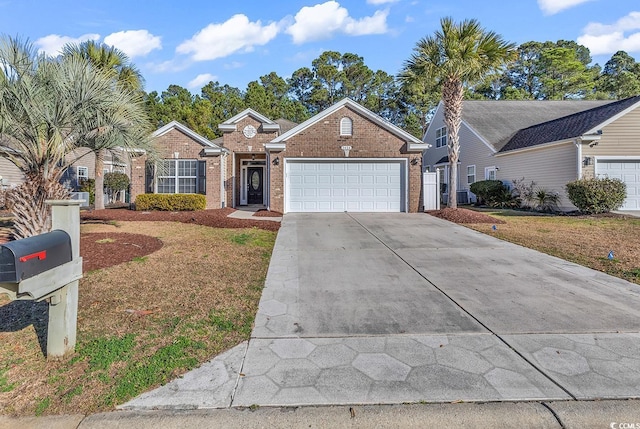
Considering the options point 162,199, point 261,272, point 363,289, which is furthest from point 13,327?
point 162,199

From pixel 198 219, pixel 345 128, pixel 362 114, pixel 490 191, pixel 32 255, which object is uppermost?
pixel 362 114

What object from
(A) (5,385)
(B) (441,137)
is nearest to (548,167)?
(B) (441,137)

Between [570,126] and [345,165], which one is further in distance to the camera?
[570,126]

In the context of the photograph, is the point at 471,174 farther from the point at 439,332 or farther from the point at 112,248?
the point at 112,248

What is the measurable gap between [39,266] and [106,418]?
3.85 feet

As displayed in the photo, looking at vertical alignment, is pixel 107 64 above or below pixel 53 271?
above

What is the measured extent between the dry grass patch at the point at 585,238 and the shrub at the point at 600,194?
0.67 m

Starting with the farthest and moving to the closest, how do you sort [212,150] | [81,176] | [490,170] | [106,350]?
1. [81,176]
2. [490,170]
3. [212,150]
4. [106,350]

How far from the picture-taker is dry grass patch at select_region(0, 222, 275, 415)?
2436 mm

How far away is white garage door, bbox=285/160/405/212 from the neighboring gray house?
22.8ft

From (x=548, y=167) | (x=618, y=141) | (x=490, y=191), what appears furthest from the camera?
(x=490, y=191)

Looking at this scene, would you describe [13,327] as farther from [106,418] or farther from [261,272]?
[261,272]

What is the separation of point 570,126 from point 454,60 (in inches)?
264

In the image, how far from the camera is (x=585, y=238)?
8445mm
